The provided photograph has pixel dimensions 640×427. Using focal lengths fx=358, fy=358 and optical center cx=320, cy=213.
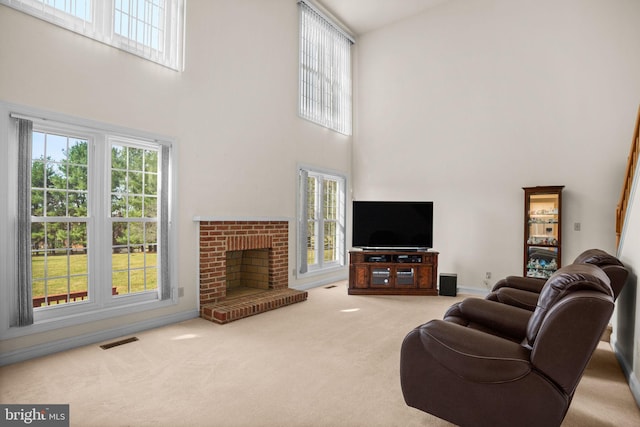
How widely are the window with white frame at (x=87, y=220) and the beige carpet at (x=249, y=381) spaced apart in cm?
53

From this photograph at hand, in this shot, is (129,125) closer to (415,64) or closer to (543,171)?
(415,64)

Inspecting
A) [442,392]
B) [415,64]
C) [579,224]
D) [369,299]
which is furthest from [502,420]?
[415,64]

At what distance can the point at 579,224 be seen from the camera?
198 inches

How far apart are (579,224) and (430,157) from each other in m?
2.43

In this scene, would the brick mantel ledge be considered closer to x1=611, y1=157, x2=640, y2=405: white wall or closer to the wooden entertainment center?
the wooden entertainment center

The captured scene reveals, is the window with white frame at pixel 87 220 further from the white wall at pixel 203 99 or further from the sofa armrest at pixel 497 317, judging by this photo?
the sofa armrest at pixel 497 317

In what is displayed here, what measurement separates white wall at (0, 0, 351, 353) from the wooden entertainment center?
3.37 ft

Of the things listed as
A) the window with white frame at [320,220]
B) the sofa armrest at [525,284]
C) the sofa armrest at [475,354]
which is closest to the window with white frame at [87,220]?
the window with white frame at [320,220]

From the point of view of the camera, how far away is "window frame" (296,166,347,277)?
6035mm

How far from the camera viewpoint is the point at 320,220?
258 inches

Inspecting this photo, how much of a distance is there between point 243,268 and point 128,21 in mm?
3590

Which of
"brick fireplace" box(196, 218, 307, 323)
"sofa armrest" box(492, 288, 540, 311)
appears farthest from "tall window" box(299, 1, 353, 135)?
"sofa armrest" box(492, 288, 540, 311)

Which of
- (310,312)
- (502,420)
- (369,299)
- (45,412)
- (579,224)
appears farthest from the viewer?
(369,299)

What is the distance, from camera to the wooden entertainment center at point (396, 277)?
5.69m
